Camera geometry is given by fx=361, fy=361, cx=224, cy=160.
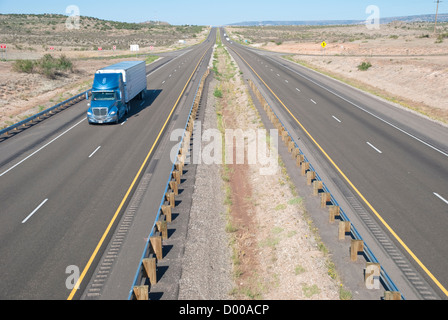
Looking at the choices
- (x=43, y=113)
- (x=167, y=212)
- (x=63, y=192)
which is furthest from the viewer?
(x=43, y=113)

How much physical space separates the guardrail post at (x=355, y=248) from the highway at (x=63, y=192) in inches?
312

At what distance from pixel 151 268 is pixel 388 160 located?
14.5 m

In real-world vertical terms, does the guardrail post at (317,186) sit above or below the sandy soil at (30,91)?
below

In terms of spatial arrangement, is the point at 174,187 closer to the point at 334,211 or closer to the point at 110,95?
the point at 334,211

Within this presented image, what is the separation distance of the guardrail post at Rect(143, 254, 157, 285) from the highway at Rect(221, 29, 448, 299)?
734 centimetres

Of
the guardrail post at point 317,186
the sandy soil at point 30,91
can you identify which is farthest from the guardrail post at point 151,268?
the sandy soil at point 30,91

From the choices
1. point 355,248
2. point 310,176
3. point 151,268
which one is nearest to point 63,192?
point 151,268

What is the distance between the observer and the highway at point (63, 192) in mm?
10953

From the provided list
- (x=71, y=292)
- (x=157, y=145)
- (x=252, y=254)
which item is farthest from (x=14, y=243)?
(x=157, y=145)

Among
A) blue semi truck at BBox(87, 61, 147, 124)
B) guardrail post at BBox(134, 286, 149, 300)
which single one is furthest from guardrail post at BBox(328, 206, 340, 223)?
blue semi truck at BBox(87, 61, 147, 124)

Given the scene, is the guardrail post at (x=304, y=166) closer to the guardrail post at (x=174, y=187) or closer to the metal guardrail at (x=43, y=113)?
the guardrail post at (x=174, y=187)

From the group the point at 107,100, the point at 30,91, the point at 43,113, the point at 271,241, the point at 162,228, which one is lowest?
the point at 271,241

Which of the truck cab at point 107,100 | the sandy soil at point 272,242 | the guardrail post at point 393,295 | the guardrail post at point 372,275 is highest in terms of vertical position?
the truck cab at point 107,100

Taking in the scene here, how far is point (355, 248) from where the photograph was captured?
35.8ft
